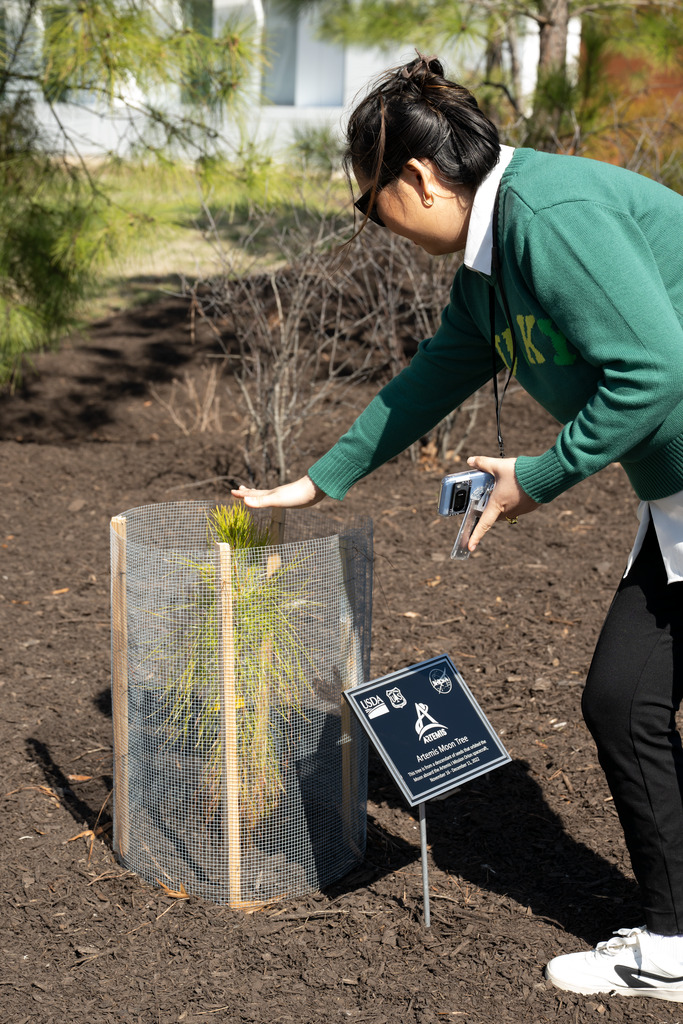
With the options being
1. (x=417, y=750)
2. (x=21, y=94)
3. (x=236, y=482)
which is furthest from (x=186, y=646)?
(x=21, y=94)

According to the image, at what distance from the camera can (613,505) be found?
15.8ft

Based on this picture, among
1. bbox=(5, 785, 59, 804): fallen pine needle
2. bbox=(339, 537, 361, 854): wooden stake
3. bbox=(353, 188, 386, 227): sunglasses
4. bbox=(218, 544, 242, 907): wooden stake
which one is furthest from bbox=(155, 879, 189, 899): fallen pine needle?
bbox=(353, 188, 386, 227): sunglasses

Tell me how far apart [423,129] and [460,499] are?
600 millimetres

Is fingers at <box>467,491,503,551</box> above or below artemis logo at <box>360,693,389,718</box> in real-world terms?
above

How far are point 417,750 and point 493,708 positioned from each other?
100 cm


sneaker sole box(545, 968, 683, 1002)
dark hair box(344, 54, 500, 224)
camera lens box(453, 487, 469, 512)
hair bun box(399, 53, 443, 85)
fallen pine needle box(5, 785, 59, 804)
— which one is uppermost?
hair bun box(399, 53, 443, 85)

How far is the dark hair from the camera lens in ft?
5.24

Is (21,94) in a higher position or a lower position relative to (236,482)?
higher

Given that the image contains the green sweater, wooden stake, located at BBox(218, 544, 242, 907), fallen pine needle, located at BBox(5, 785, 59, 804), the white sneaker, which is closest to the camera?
the green sweater

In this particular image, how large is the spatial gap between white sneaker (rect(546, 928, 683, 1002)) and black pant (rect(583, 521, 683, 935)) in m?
0.12

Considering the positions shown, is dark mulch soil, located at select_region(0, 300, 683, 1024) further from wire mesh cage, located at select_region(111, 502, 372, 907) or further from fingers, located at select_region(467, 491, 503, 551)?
fingers, located at select_region(467, 491, 503, 551)

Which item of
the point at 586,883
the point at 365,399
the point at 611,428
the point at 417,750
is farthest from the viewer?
the point at 365,399

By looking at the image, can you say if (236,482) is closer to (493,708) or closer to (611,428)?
(493,708)

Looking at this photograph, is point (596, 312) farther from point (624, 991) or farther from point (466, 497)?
point (624, 991)
